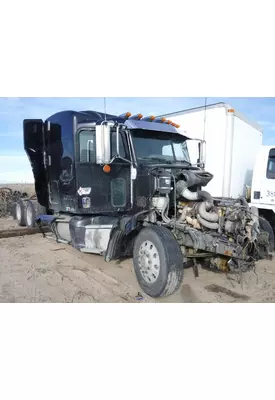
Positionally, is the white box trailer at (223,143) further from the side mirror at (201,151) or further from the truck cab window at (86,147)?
the truck cab window at (86,147)

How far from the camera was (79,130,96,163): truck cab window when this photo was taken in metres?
4.81

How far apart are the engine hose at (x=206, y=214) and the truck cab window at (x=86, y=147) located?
2043 millimetres

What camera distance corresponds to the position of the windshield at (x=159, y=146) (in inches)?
184

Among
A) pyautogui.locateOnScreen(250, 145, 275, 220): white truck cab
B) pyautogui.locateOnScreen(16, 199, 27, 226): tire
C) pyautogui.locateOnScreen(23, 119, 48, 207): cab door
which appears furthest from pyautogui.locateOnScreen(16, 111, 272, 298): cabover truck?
pyautogui.locateOnScreen(16, 199, 27, 226): tire

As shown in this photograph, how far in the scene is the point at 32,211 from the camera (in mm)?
8008

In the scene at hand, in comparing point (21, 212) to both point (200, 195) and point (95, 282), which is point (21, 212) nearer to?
point (95, 282)

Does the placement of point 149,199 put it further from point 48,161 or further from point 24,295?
point 48,161

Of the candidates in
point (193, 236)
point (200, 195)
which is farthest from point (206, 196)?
point (193, 236)

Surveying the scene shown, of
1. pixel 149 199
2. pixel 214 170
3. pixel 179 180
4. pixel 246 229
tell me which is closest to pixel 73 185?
pixel 149 199

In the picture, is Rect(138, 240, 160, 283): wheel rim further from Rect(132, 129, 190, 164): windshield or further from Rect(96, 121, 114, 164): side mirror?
Rect(132, 129, 190, 164): windshield

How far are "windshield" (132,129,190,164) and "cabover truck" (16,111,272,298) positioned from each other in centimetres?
2

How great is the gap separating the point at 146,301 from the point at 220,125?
4579mm

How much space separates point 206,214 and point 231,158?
3144 mm

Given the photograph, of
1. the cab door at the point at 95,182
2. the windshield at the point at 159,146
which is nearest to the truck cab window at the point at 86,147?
the cab door at the point at 95,182
